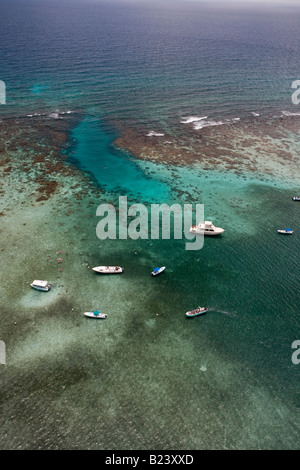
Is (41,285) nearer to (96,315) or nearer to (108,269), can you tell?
(96,315)

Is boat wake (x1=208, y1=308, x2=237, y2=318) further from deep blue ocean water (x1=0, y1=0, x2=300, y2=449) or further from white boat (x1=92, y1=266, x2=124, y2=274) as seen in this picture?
white boat (x1=92, y1=266, x2=124, y2=274)

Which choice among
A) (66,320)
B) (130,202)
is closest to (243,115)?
(130,202)

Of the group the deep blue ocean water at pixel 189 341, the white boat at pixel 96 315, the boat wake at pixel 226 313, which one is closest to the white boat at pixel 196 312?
the deep blue ocean water at pixel 189 341

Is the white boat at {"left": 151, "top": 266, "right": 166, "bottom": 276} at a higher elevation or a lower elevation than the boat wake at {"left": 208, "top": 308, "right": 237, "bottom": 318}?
higher

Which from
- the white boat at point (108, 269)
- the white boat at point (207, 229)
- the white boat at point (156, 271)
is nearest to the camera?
the white boat at point (108, 269)

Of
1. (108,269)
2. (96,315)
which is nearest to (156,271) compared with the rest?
(108,269)

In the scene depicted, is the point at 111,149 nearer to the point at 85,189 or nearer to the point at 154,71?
the point at 85,189

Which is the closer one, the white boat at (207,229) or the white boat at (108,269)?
the white boat at (108,269)

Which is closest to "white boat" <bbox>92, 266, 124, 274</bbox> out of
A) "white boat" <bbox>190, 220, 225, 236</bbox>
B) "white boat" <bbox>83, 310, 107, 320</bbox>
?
"white boat" <bbox>83, 310, 107, 320</bbox>

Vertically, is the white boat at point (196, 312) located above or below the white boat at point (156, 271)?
below

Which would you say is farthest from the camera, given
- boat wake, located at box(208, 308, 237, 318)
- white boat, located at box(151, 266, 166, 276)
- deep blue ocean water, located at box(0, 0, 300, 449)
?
white boat, located at box(151, 266, 166, 276)

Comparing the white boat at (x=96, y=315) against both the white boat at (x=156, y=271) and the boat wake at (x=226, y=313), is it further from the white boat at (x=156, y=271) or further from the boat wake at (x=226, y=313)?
the boat wake at (x=226, y=313)
